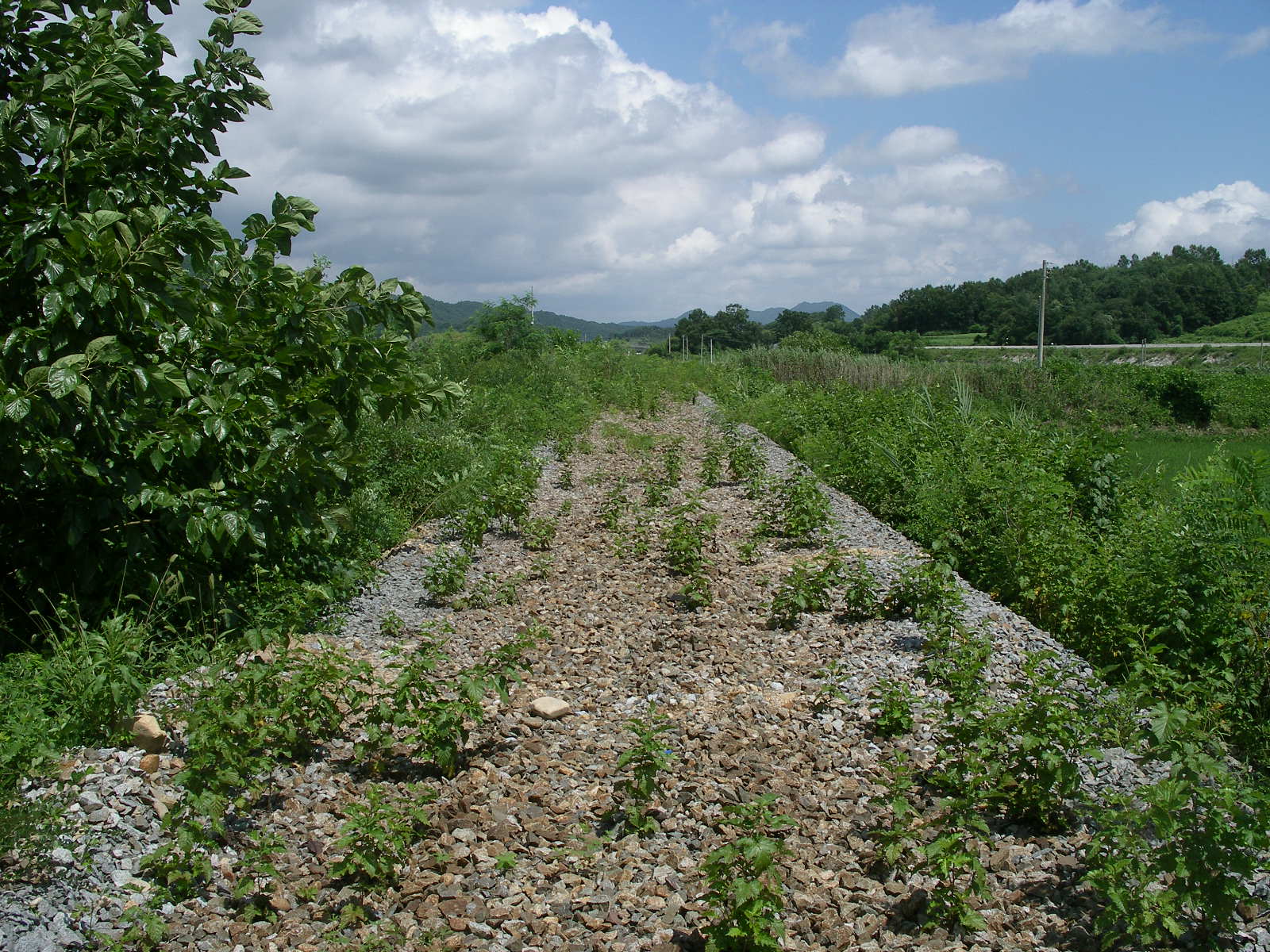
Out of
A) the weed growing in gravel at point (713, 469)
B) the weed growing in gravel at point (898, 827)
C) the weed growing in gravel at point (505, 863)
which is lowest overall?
the weed growing in gravel at point (505, 863)

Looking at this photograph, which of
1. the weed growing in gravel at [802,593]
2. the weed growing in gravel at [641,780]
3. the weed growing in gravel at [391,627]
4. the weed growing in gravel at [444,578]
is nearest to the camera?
the weed growing in gravel at [641,780]

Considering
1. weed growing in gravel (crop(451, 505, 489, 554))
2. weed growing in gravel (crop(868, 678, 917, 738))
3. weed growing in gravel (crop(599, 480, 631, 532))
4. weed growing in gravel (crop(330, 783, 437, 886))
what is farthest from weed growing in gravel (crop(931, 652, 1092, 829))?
weed growing in gravel (crop(599, 480, 631, 532))

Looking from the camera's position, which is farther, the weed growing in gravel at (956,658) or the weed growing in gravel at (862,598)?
the weed growing in gravel at (862,598)

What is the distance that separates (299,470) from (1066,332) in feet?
190

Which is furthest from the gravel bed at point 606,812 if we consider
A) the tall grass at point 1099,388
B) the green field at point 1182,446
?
the tall grass at point 1099,388

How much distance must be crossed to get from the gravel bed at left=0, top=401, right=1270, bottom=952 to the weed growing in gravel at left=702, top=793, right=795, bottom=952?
15 centimetres

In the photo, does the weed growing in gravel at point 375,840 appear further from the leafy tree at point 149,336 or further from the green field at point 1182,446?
the green field at point 1182,446

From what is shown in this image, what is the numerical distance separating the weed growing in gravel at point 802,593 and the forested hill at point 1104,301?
1853 inches

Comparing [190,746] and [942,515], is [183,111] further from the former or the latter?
[942,515]

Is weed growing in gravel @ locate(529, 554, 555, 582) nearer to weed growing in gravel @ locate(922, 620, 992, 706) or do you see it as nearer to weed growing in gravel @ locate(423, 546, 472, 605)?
weed growing in gravel @ locate(423, 546, 472, 605)

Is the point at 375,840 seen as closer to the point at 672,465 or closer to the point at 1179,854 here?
the point at 1179,854

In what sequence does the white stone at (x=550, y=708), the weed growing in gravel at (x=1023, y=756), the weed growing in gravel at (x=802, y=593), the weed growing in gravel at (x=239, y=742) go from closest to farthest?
the weed growing in gravel at (x=239, y=742)
the weed growing in gravel at (x=1023, y=756)
the white stone at (x=550, y=708)
the weed growing in gravel at (x=802, y=593)

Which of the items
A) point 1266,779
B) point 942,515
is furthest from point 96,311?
point 942,515

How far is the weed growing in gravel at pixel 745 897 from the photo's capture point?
2949mm
